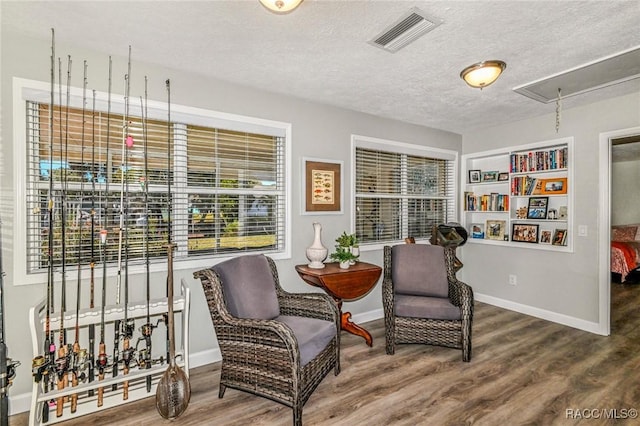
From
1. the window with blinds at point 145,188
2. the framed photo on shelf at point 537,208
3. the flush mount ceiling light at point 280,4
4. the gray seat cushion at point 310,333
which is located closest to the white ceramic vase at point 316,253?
the window with blinds at point 145,188

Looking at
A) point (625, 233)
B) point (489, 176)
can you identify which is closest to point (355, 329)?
point (489, 176)

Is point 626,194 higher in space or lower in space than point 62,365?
higher

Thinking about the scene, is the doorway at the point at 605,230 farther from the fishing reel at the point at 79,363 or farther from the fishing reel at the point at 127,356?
the fishing reel at the point at 79,363

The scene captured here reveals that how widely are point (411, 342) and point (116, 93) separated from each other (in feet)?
10.1

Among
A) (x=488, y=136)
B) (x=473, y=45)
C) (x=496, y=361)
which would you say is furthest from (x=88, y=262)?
(x=488, y=136)

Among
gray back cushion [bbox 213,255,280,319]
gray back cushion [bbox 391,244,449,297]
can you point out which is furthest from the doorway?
gray back cushion [bbox 213,255,280,319]

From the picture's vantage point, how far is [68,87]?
2.00m

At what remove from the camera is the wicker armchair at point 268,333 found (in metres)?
1.84

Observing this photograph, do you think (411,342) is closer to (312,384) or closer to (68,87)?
(312,384)

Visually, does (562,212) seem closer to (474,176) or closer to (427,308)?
(474,176)

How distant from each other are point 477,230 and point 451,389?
109 inches

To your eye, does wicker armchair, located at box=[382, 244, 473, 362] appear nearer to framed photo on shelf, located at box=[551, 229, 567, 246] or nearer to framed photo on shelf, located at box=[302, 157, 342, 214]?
framed photo on shelf, located at box=[302, 157, 342, 214]

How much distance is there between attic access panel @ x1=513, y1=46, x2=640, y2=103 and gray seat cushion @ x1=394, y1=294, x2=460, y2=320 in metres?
2.01

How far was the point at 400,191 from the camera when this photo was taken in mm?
4043
